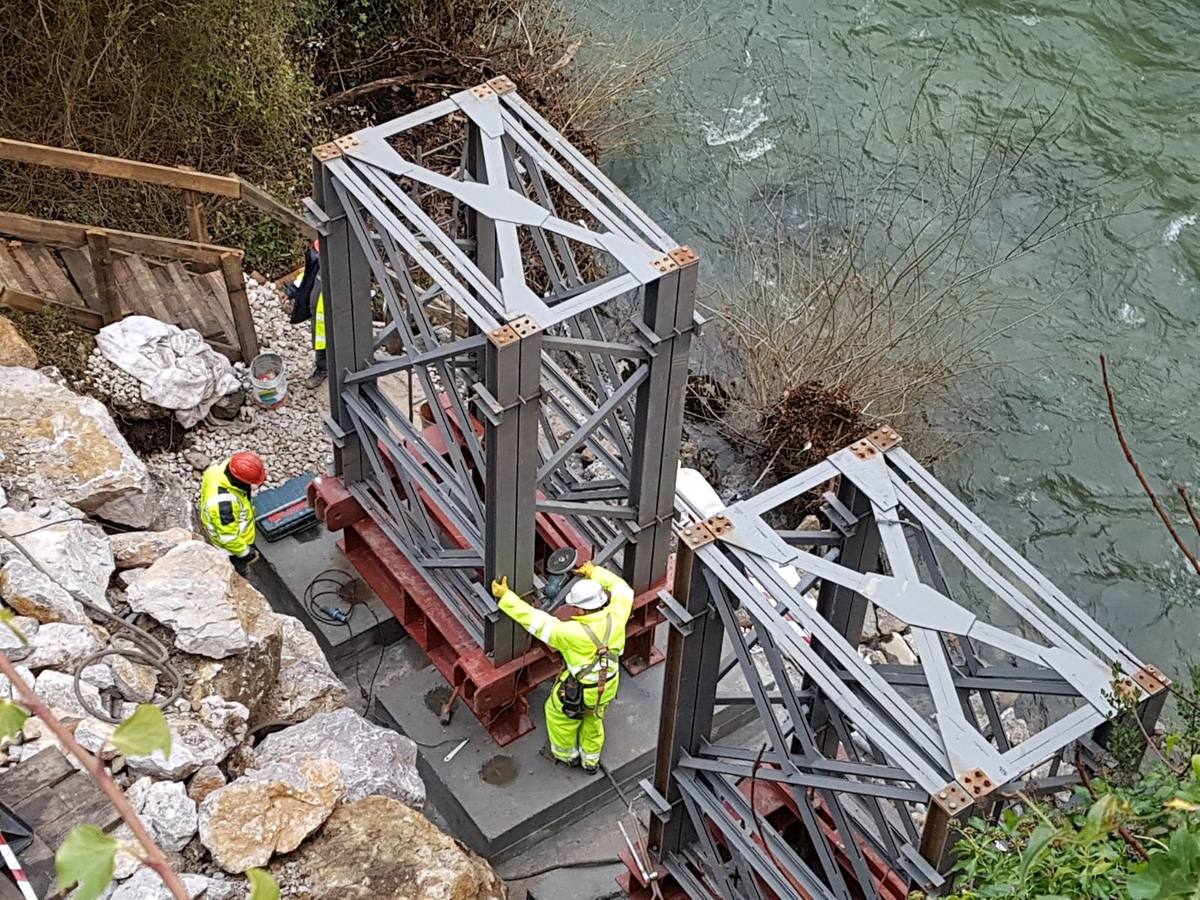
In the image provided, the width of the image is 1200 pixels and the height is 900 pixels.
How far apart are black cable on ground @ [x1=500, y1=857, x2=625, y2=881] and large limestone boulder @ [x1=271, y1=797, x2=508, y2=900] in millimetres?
1035

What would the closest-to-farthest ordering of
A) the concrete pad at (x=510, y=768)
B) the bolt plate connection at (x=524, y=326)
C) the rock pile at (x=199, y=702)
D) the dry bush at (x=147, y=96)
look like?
1. the rock pile at (x=199, y=702)
2. the bolt plate connection at (x=524, y=326)
3. the concrete pad at (x=510, y=768)
4. the dry bush at (x=147, y=96)

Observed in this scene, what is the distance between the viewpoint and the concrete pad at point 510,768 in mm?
8984

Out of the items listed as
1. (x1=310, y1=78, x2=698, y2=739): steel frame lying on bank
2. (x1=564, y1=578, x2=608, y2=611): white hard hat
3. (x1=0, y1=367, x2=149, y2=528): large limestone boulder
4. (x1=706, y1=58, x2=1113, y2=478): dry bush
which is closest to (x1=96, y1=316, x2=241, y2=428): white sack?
(x1=0, y1=367, x2=149, y2=528): large limestone boulder

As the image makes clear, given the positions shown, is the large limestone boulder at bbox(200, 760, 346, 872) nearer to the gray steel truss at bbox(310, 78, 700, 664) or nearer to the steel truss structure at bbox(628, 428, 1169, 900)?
the gray steel truss at bbox(310, 78, 700, 664)

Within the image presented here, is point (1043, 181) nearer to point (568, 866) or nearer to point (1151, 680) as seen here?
point (568, 866)

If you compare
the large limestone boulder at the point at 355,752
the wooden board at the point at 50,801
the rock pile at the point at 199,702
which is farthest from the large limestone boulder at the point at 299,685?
the wooden board at the point at 50,801

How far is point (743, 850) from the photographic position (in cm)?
736

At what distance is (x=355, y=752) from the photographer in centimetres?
834

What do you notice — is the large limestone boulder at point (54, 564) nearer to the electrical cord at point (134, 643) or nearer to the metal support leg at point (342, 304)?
the electrical cord at point (134, 643)

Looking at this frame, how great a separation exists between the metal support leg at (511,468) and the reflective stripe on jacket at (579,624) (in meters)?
0.24

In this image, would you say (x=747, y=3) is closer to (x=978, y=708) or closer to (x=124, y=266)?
(x=124, y=266)

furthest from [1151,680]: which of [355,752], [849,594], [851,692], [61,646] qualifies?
[61,646]

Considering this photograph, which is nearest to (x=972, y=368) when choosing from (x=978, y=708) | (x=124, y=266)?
(x=978, y=708)

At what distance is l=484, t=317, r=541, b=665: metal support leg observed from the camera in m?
7.54
